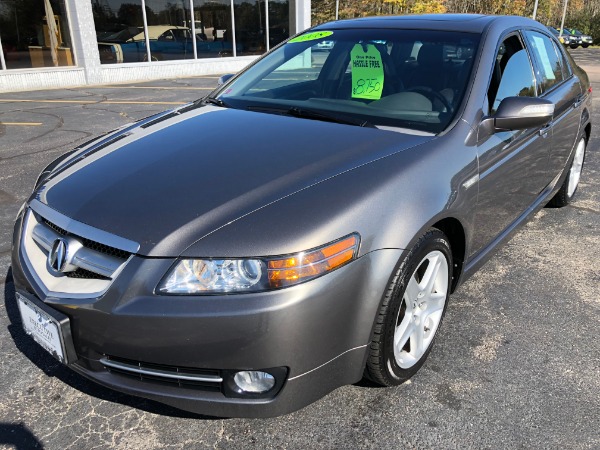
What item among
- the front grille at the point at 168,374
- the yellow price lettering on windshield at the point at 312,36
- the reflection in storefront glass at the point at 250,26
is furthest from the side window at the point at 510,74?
the reflection in storefront glass at the point at 250,26

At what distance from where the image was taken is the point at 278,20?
17.8 metres

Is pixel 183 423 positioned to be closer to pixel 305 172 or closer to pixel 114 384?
pixel 114 384

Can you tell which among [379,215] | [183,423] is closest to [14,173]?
[183,423]

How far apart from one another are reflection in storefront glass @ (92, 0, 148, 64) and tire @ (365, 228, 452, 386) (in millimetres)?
13688

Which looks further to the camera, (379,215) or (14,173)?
(14,173)

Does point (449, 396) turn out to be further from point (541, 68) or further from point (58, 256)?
point (541, 68)

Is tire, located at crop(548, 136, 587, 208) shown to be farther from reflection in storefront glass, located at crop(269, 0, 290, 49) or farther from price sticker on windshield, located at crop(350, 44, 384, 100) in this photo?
reflection in storefront glass, located at crop(269, 0, 290, 49)

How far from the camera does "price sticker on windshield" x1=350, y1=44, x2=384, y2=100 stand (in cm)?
293

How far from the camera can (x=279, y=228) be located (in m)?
1.83

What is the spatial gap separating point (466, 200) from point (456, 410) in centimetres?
95

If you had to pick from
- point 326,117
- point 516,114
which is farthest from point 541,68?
point 326,117

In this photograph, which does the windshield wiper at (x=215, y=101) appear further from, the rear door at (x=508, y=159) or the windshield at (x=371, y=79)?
the rear door at (x=508, y=159)

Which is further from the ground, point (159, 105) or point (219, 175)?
point (219, 175)

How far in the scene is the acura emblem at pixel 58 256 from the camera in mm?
2006
